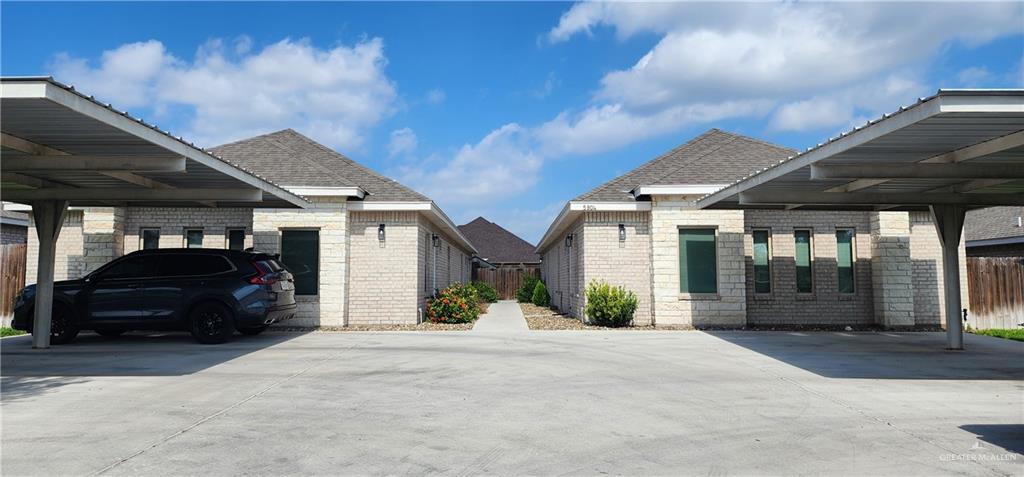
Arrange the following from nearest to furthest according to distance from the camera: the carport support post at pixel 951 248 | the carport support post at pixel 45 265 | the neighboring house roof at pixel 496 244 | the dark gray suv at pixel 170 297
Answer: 1. the carport support post at pixel 45 265
2. the dark gray suv at pixel 170 297
3. the carport support post at pixel 951 248
4. the neighboring house roof at pixel 496 244

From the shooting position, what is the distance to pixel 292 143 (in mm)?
18594

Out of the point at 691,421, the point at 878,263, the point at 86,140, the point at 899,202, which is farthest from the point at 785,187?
the point at 86,140

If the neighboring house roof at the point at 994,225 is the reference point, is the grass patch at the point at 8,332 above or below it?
below

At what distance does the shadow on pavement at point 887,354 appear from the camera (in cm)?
871

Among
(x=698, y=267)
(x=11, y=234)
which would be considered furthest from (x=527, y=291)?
(x=11, y=234)

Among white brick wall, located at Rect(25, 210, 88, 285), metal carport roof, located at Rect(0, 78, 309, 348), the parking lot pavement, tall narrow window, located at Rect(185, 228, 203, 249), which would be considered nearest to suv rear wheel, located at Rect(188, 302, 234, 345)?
the parking lot pavement

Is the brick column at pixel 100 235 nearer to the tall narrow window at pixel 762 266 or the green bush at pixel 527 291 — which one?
the tall narrow window at pixel 762 266

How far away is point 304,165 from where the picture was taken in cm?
1642

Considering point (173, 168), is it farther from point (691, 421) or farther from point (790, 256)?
point (790, 256)

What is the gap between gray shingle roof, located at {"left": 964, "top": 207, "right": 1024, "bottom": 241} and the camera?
21672 mm

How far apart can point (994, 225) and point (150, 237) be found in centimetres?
2805

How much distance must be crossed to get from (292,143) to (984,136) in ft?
54.7

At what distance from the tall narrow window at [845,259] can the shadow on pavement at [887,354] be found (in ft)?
6.34

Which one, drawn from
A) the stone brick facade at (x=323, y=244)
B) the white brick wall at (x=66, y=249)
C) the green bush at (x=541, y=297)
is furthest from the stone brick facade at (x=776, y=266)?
the white brick wall at (x=66, y=249)
